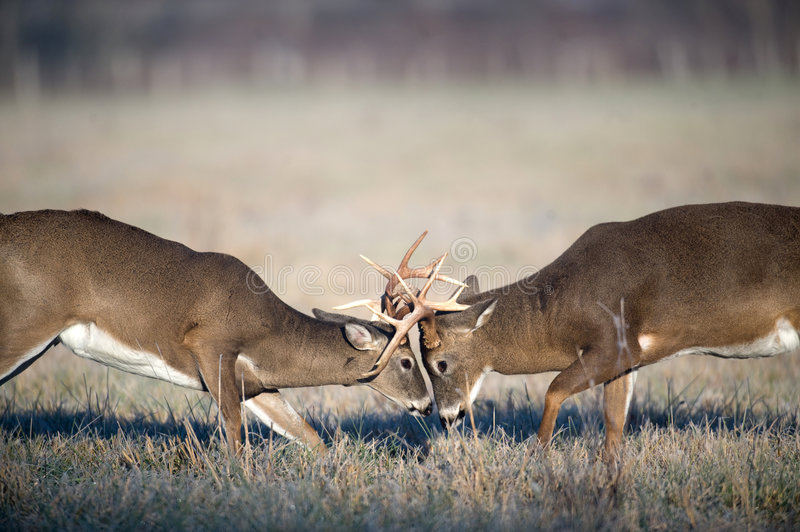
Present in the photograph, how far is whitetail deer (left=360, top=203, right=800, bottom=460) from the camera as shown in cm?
734

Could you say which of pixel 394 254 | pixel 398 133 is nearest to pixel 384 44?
pixel 398 133

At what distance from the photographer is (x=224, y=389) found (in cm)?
722

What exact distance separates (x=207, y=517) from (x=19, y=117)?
5217 cm

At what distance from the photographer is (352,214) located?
2820cm

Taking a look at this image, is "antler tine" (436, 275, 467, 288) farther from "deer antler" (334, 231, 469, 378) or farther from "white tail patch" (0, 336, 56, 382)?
"white tail patch" (0, 336, 56, 382)

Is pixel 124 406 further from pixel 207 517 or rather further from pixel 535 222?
pixel 535 222

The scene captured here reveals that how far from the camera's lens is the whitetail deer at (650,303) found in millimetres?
7336

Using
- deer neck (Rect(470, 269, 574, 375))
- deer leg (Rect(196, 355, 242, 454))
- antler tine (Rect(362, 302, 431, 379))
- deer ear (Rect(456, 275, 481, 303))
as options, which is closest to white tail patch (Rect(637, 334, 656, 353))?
deer neck (Rect(470, 269, 574, 375))

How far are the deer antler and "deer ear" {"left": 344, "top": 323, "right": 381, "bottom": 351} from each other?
0.13 metres

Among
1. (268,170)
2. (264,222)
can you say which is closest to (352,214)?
(264,222)


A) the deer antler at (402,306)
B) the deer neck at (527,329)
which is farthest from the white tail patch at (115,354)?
the deer neck at (527,329)

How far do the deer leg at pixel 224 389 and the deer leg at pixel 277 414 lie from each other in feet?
1.77

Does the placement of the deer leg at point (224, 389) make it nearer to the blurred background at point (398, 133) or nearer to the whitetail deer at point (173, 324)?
the whitetail deer at point (173, 324)

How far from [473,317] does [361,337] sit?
3.49 feet
